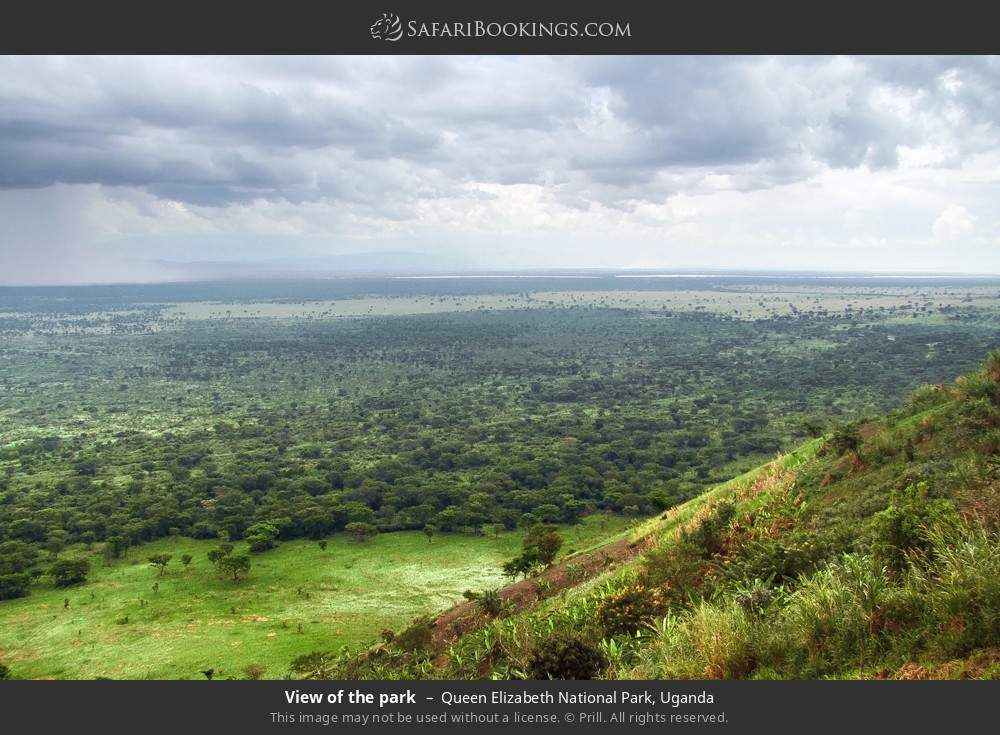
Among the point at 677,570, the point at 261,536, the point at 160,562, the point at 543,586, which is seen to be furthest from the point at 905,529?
the point at 261,536

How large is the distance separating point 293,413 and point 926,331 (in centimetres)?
14478

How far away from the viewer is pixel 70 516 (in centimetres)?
5122

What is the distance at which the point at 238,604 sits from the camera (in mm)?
35531

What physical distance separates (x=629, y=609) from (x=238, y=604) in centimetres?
2862

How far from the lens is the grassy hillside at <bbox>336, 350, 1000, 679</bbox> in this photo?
9227 millimetres

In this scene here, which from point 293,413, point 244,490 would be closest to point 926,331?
point 293,413

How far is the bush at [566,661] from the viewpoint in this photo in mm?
11578

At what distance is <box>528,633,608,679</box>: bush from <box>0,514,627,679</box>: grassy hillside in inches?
728

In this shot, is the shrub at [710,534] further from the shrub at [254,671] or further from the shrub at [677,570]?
the shrub at [254,671]

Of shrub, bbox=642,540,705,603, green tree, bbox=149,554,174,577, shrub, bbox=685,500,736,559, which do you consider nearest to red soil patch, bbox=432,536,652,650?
→ shrub, bbox=685,500,736,559

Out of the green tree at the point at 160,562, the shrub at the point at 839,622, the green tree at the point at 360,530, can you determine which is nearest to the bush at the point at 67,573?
the green tree at the point at 160,562

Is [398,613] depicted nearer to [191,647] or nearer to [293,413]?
[191,647]

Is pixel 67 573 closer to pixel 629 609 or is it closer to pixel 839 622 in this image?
pixel 629 609

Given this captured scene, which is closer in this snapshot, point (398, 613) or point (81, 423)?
point (398, 613)
